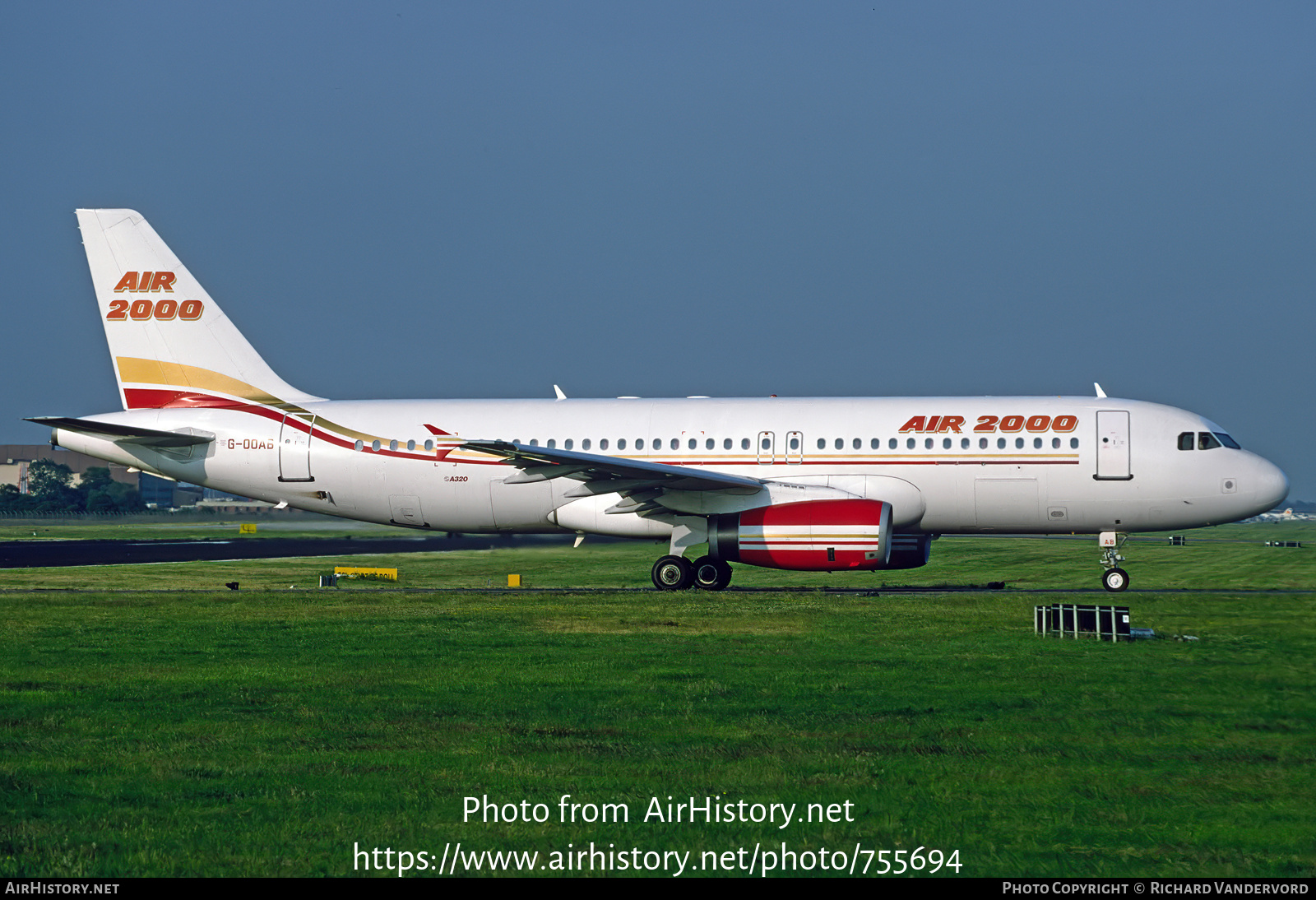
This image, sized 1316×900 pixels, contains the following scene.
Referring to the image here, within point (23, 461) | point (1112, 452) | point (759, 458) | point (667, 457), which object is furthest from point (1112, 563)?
point (23, 461)

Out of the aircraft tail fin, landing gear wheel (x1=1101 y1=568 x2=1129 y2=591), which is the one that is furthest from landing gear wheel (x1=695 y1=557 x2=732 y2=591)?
the aircraft tail fin

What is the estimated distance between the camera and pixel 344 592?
1076 inches

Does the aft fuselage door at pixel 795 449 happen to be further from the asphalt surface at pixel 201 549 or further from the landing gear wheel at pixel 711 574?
the asphalt surface at pixel 201 549

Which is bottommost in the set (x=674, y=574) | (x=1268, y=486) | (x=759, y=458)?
(x=674, y=574)

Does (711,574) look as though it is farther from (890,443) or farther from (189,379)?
(189,379)

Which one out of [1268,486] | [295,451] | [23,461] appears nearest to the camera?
[1268,486]

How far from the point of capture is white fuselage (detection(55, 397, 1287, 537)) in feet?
87.6

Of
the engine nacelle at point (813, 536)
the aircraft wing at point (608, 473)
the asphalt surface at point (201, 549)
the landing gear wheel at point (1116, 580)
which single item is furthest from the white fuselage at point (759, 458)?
the asphalt surface at point (201, 549)

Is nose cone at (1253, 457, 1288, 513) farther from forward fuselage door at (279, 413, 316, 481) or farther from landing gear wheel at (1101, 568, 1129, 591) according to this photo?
forward fuselage door at (279, 413, 316, 481)

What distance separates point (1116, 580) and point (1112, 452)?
8.39 ft

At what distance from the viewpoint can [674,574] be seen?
89.6 feet

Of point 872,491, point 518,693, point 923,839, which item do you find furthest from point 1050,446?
point 923,839

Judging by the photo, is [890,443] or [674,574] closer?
[890,443]
